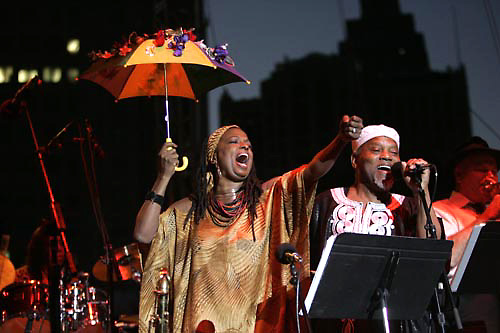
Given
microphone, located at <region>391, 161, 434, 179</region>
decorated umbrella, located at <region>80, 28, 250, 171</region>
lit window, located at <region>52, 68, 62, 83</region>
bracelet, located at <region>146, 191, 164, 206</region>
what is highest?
lit window, located at <region>52, 68, 62, 83</region>

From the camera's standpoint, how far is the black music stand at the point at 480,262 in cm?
464

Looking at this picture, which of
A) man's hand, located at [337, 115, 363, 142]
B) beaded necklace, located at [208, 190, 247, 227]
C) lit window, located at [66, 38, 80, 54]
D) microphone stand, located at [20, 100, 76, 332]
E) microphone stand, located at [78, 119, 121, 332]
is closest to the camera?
man's hand, located at [337, 115, 363, 142]

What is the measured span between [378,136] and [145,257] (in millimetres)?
1940

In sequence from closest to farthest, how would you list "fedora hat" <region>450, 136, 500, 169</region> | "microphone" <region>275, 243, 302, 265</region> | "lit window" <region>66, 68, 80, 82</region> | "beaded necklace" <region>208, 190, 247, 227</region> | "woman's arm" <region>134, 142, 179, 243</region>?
"microphone" <region>275, 243, 302, 265</region>
"woman's arm" <region>134, 142, 179, 243</region>
"beaded necklace" <region>208, 190, 247, 227</region>
"fedora hat" <region>450, 136, 500, 169</region>
"lit window" <region>66, 68, 80, 82</region>

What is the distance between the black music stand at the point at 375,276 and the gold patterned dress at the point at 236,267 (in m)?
0.74

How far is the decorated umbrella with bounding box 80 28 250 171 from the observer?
16.8 feet

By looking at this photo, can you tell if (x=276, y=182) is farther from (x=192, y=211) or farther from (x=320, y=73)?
(x=320, y=73)

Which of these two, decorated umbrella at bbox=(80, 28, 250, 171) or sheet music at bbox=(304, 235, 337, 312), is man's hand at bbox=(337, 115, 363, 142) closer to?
sheet music at bbox=(304, 235, 337, 312)

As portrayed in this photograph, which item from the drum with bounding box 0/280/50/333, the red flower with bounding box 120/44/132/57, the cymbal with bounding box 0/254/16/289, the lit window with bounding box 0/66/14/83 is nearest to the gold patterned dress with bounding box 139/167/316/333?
the red flower with bounding box 120/44/132/57

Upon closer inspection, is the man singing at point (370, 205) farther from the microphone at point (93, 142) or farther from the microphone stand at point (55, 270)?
the microphone at point (93, 142)

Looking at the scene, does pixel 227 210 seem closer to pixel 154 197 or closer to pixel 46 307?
pixel 154 197

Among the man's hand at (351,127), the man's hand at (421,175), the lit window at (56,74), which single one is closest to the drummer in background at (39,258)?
the man's hand at (421,175)

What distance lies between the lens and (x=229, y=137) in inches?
206

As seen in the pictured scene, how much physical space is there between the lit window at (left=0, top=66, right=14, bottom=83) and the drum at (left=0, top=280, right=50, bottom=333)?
42.9 metres
